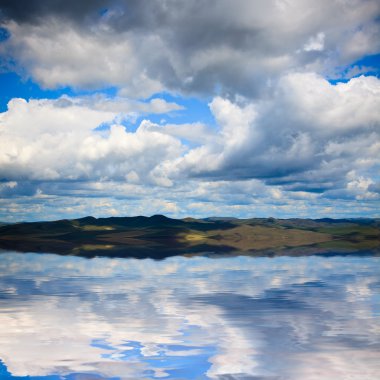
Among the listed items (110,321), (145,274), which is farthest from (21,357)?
(145,274)

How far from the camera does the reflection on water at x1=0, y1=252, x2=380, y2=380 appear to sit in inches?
757

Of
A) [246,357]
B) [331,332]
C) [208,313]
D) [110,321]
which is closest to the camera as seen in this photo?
[246,357]

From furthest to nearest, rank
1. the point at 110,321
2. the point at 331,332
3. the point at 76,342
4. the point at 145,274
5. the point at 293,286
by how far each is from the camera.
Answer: the point at 145,274 → the point at 293,286 → the point at 110,321 → the point at 331,332 → the point at 76,342

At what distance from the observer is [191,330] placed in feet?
84.0

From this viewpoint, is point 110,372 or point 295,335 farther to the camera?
point 295,335

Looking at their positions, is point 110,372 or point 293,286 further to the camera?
point 293,286

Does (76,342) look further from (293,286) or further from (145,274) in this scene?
(145,274)

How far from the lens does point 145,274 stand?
56781 mm

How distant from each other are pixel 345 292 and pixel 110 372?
28391 millimetres

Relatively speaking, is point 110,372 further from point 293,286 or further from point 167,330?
point 293,286

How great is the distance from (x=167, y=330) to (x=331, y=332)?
34.3 ft

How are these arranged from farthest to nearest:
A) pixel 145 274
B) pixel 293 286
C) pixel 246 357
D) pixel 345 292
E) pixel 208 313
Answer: pixel 145 274 < pixel 293 286 < pixel 345 292 < pixel 208 313 < pixel 246 357

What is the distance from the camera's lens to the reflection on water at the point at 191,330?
1923 cm

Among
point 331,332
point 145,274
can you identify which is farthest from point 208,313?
point 145,274
